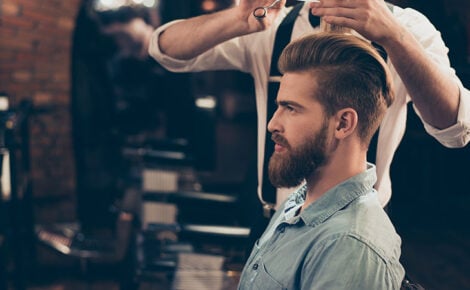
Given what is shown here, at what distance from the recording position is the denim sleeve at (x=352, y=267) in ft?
3.15

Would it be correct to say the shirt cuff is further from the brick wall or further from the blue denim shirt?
the brick wall

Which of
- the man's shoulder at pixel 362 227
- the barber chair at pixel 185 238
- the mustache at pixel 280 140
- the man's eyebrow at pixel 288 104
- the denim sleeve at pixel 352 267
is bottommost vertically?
the barber chair at pixel 185 238

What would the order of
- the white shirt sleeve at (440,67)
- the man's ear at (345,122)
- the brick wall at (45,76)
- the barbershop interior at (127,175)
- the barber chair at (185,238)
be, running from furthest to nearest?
1. the brick wall at (45,76)
2. the barber chair at (185,238)
3. the barbershop interior at (127,175)
4. the white shirt sleeve at (440,67)
5. the man's ear at (345,122)

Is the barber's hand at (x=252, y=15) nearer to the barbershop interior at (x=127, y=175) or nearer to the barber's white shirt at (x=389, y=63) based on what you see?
the barber's white shirt at (x=389, y=63)

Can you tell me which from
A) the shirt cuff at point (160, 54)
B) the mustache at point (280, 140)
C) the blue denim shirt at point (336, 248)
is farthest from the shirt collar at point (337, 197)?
the shirt cuff at point (160, 54)

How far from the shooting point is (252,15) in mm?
1232

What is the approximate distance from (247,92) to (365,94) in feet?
21.6

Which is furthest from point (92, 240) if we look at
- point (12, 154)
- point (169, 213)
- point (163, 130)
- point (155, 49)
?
point (163, 130)

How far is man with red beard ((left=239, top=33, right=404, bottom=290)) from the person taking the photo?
104 cm

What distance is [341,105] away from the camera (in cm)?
108

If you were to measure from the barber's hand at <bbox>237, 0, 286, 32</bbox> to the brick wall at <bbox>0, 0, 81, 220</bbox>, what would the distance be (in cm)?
295

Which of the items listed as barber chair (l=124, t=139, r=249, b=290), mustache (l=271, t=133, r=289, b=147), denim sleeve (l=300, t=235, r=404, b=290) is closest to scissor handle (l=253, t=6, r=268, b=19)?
mustache (l=271, t=133, r=289, b=147)

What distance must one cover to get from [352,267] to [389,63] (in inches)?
24.0

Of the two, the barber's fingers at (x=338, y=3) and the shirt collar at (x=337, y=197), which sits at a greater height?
the barber's fingers at (x=338, y=3)
